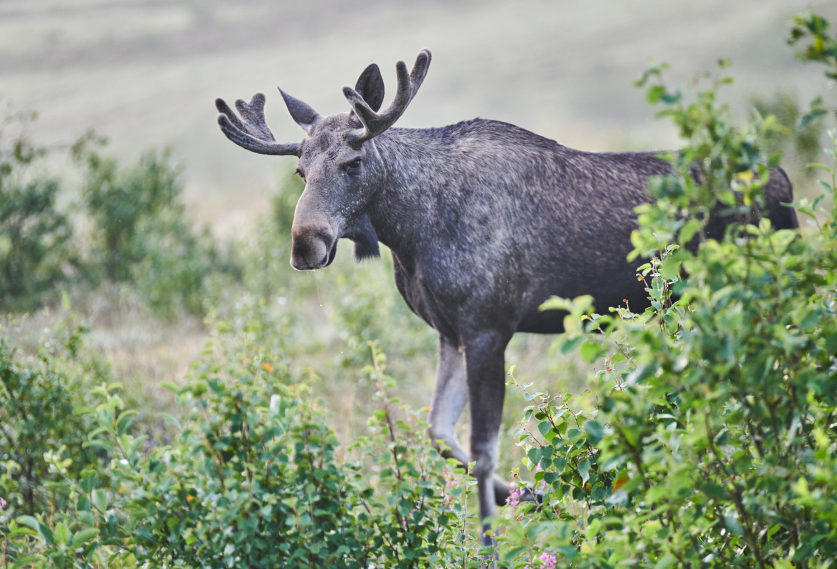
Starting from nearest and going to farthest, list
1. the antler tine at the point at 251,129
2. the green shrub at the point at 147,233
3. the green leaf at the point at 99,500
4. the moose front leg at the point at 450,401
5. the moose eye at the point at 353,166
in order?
1. the green leaf at the point at 99,500
2. the moose eye at the point at 353,166
3. the antler tine at the point at 251,129
4. the moose front leg at the point at 450,401
5. the green shrub at the point at 147,233

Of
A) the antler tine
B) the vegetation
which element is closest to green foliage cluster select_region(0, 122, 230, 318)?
the vegetation

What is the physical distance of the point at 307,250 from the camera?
335cm

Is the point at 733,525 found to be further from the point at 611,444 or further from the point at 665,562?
the point at 611,444

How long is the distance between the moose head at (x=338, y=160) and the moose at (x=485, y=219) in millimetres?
12

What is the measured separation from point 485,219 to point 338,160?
908 millimetres

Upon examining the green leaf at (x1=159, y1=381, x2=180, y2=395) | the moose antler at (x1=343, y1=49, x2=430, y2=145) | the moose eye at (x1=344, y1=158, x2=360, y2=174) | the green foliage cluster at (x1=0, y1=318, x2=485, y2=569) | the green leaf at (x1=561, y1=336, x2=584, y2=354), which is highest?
the moose antler at (x1=343, y1=49, x2=430, y2=145)

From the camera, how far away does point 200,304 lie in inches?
438

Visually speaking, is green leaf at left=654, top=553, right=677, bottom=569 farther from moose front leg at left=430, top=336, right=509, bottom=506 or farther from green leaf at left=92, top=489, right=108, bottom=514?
moose front leg at left=430, top=336, right=509, bottom=506

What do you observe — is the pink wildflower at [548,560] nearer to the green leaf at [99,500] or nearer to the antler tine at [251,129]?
the green leaf at [99,500]

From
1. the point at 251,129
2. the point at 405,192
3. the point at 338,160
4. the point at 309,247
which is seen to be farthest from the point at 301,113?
the point at 309,247

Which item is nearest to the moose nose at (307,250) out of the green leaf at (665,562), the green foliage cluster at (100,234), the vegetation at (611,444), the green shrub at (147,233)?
the vegetation at (611,444)

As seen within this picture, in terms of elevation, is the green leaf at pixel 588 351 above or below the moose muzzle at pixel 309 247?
below

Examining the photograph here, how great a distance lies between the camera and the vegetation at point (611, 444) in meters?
1.71

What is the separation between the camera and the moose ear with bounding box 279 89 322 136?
13.0 ft
